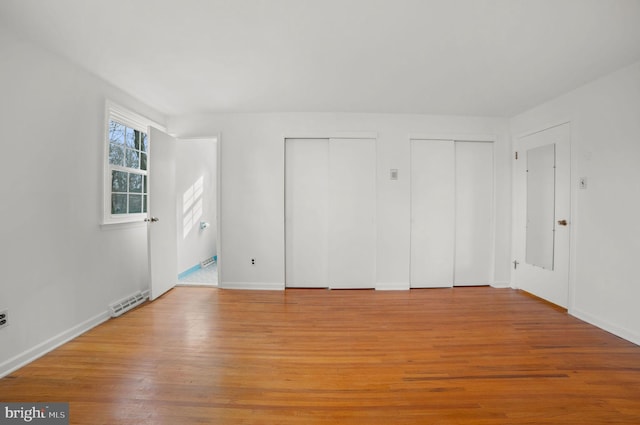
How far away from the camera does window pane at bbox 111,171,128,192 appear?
2906mm

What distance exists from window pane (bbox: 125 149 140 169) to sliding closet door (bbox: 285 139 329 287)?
2.01 meters

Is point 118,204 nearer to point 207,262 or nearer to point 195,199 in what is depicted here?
point 195,199

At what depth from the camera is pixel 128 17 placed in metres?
1.81

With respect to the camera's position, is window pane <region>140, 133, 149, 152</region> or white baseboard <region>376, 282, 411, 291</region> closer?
window pane <region>140, 133, 149, 152</region>

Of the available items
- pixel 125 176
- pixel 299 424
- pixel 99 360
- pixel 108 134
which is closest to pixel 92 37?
pixel 108 134

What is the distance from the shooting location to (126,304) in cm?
298

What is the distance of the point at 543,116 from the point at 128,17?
4.69 metres

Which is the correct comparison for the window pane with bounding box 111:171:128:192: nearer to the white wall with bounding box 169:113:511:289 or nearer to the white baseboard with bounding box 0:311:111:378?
the white wall with bounding box 169:113:511:289

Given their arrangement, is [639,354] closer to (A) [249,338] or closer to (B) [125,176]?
(A) [249,338]

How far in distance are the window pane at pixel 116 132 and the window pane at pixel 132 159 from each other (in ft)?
0.57

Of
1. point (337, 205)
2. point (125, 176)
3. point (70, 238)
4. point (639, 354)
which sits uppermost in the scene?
point (125, 176)

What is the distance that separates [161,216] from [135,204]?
0.33 meters

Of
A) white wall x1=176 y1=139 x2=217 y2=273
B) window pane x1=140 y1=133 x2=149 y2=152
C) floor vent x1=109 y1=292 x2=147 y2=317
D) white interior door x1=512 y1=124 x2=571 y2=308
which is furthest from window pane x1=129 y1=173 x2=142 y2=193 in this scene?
white interior door x1=512 y1=124 x2=571 y2=308

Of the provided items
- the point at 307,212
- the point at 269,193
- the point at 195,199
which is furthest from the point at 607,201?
Result: the point at 195,199
